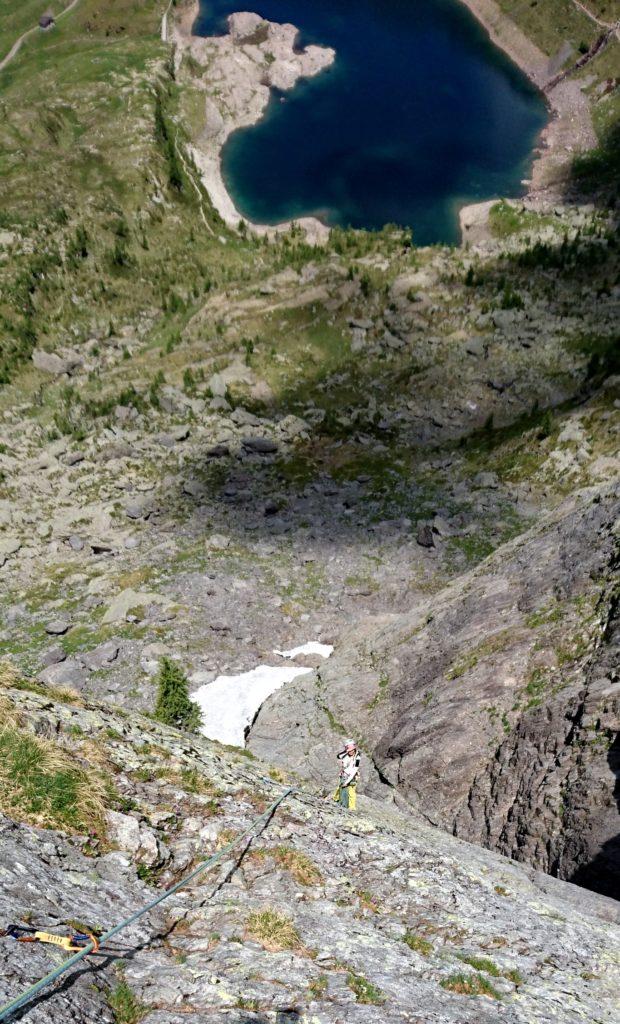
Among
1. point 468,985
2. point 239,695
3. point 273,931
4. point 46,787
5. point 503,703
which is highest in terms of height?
point 468,985

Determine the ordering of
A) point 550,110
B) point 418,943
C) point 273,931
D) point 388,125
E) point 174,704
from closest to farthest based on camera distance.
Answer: point 273,931 < point 418,943 < point 174,704 < point 388,125 < point 550,110

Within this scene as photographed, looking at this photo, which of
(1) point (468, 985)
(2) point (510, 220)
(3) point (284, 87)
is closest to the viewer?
(1) point (468, 985)

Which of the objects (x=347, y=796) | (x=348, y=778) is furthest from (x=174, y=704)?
(x=348, y=778)

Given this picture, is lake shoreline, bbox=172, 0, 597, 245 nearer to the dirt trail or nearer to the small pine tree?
the dirt trail

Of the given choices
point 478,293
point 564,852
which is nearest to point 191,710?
point 564,852

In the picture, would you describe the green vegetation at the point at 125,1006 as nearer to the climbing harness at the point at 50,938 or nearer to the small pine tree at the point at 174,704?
the climbing harness at the point at 50,938

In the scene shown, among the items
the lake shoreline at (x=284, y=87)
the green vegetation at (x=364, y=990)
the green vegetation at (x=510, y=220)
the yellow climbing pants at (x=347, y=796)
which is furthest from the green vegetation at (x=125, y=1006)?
the green vegetation at (x=510, y=220)

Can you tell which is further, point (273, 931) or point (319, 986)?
point (273, 931)

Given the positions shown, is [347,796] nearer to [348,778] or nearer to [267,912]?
[348,778]

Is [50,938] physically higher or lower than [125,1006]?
higher
